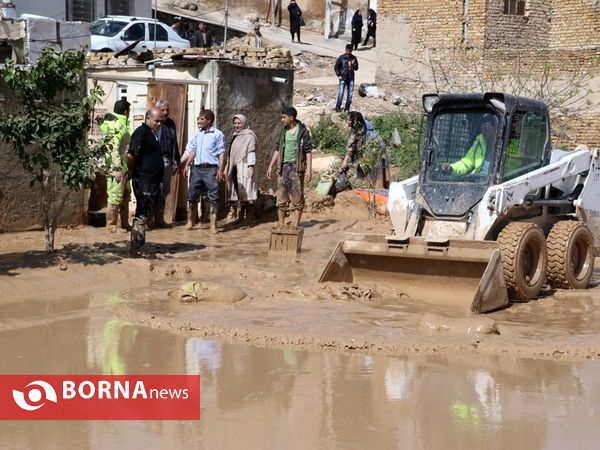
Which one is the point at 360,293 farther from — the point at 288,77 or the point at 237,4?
the point at 237,4

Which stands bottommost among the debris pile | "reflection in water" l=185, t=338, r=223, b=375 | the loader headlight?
"reflection in water" l=185, t=338, r=223, b=375

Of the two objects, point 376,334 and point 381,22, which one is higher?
point 381,22

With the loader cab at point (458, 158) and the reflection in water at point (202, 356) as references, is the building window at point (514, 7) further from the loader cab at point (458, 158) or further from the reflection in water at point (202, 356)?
the reflection in water at point (202, 356)

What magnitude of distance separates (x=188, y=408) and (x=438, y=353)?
2391mm

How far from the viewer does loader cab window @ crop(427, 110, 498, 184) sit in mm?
10328

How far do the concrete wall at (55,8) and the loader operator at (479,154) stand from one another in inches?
789

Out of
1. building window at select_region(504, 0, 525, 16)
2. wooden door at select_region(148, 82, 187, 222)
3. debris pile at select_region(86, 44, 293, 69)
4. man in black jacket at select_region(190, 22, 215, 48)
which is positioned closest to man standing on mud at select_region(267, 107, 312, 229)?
wooden door at select_region(148, 82, 187, 222)

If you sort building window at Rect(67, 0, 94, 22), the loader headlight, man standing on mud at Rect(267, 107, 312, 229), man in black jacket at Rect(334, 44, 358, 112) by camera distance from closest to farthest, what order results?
1. the loader headlight
2. man standing on mud at Rect(267, 107, 312, 229)
3. man in black jacket at Rect(334, 44, 358, 112)
4. building window at Rect(67, 0, 94, 22)

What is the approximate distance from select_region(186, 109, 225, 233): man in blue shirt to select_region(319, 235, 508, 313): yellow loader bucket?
13.7ft

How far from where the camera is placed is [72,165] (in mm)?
10875

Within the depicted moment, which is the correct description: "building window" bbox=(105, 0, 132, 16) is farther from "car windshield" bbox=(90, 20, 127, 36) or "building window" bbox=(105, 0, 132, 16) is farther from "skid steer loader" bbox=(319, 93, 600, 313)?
"skid steer loader" bbox=(319, 93, 600, 313)

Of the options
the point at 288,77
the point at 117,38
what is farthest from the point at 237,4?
the point at 288,77

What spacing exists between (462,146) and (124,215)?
16.4 feet

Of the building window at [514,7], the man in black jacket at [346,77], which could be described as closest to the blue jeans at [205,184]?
the man in black jacket at [346,77]
